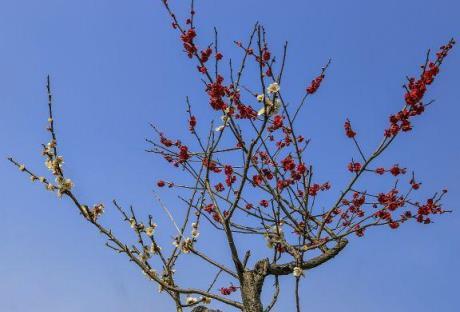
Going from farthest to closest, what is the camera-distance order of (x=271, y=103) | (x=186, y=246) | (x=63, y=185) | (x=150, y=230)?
(x=186, y=246)
(x=150, y=230)
(x=63, y=185)
(x=271, y=103)

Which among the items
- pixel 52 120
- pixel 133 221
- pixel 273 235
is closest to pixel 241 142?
pixel 273 235

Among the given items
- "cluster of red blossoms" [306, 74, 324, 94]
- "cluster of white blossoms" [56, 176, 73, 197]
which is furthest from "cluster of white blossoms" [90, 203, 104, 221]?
"cluster of red blossoms" [306, 74, 324, 94]

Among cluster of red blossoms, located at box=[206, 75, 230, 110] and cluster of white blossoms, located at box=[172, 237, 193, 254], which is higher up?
cluster of red blossoms, located at box=[206, 75, 230, 110]

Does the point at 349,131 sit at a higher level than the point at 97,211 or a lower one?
higher

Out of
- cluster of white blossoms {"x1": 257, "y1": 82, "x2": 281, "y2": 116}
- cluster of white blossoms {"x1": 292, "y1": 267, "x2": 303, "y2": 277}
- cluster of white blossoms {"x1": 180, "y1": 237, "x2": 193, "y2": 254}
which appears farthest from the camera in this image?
cluster of white blossoms {"x1": 180, "y1": 237, "x2": 193, "y2": 254}

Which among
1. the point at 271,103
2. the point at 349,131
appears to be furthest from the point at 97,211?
the point at 349,131

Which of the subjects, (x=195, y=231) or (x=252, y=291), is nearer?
(x=252, y=291)

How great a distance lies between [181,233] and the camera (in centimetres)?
653

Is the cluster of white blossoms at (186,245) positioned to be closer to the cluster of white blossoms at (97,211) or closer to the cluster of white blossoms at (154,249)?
the cluster of white blossoms at (154,249)

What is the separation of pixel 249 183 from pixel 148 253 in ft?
5.88

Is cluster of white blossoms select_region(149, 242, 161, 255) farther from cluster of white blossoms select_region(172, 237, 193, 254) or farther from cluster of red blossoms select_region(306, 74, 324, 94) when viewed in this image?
cluster of red blossoms select_region(306, 74, 324, 94)

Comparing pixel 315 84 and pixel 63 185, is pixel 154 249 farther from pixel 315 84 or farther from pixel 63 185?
pixel 315 84

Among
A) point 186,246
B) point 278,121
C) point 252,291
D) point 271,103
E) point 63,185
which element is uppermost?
point 278,121

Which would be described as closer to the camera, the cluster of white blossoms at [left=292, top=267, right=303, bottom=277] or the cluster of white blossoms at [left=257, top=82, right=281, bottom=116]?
the cluster of white blossoms at [left=257, top=82, right=281, bottom=116]
